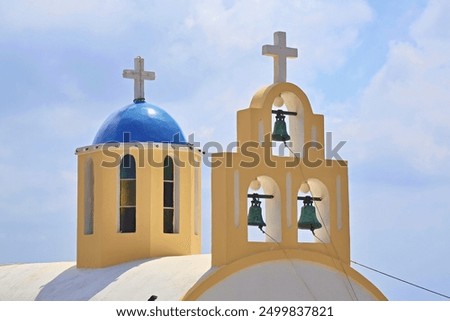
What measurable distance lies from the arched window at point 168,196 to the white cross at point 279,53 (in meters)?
3.48

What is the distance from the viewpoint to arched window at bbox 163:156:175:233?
19688mm

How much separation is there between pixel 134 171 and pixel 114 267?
1.73 meters

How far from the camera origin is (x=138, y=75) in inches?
809

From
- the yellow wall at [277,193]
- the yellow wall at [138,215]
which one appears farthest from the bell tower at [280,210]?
the yellow wall at [138,215]

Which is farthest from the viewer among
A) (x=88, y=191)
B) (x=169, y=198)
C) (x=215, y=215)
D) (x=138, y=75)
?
(x=138, y=75)

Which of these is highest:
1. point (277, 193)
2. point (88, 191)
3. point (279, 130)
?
point (279, 130)

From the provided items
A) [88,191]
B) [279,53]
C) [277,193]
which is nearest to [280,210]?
[277,193]

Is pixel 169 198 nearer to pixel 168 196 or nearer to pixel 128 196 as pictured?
pixel 168 196

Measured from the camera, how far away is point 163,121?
19.8m

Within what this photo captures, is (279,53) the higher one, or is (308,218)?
(279,53)

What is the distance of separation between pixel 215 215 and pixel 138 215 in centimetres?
355

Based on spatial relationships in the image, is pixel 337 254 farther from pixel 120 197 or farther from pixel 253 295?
pixel 120 197
